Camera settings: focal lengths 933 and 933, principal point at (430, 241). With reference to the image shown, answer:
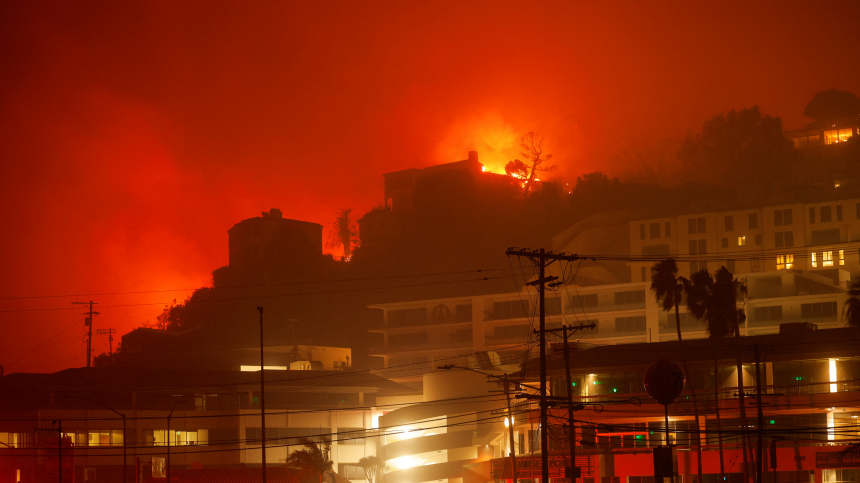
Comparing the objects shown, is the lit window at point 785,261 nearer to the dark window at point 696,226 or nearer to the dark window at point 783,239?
the dark window at point 783,239

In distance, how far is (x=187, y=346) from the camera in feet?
412

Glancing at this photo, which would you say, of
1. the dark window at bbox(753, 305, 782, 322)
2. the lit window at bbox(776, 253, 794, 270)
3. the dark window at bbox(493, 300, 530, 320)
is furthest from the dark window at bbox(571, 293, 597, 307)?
the lit window at bbox(776, 253, 794, 270)

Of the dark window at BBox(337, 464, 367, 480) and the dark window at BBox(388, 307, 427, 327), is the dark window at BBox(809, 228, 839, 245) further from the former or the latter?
the dark window at BBox(337, 464, 367, 480)

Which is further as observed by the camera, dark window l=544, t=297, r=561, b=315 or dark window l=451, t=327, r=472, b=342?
dark window l=451, t=327, r=472, b=342

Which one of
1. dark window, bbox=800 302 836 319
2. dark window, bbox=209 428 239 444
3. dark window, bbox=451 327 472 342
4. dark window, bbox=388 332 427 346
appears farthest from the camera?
dark window, bbox=388 332 427 346

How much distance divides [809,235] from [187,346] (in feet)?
261

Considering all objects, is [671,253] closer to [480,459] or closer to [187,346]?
[480,459]

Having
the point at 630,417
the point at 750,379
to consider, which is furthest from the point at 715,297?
the point at 630,417

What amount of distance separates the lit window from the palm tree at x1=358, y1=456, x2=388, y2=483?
168 feet

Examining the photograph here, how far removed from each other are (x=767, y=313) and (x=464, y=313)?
117 feet

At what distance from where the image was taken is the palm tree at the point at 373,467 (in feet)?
283

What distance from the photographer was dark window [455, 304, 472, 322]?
374 ft

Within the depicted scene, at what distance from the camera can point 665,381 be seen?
1227 inches

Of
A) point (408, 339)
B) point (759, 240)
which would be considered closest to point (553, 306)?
point (408, 339)
